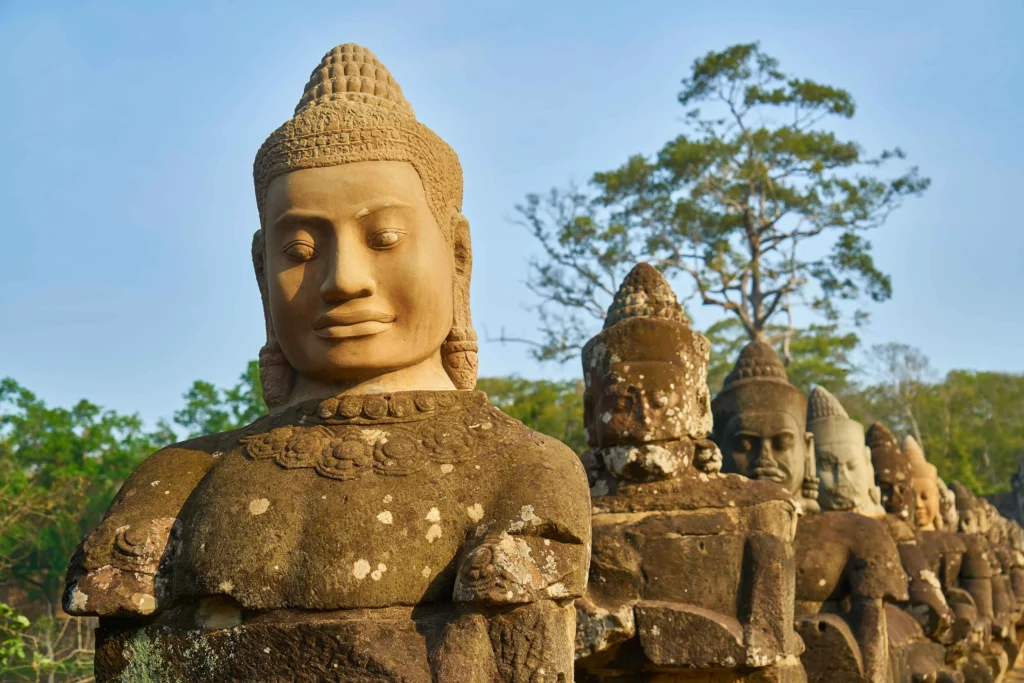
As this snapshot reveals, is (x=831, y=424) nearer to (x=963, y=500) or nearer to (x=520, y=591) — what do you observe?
(x=520, y=591)

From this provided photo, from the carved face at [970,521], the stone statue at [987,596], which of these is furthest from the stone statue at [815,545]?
the carved face at [970,521]

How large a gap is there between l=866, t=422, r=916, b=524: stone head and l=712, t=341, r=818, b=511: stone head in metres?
3.21

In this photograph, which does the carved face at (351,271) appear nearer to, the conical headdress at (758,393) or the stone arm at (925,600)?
the conical headdress at (758,393)

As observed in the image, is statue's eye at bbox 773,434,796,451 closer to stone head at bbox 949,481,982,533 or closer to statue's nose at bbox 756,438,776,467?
statue's nose at bbox 756,438,776,467

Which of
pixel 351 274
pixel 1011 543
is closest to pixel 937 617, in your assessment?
pixel 351 274

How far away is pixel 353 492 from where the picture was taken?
332cm

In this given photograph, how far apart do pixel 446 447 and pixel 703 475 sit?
252 centimetres

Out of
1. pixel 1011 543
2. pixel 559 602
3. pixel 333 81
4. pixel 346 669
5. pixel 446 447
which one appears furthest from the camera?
pixel 1011 543

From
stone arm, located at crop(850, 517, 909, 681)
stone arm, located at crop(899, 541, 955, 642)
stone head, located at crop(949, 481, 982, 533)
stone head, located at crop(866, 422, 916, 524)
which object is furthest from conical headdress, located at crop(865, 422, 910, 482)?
stone head, located at crop(949, 481, 982, 533)

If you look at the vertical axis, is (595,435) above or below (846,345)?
below

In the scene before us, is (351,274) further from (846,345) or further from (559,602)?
(846,345)

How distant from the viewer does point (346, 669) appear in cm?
302

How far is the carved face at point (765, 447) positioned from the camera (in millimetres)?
7359

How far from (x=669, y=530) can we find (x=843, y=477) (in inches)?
168
